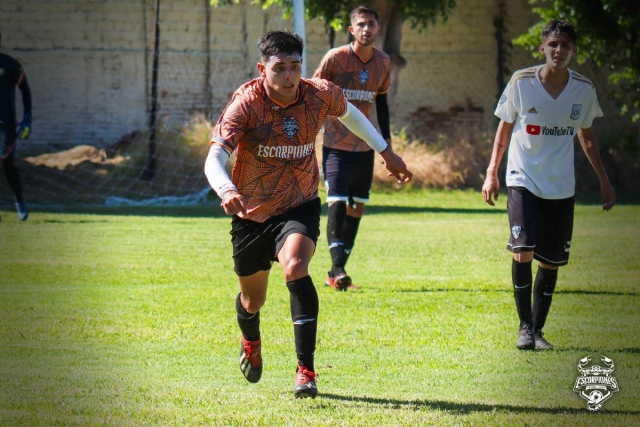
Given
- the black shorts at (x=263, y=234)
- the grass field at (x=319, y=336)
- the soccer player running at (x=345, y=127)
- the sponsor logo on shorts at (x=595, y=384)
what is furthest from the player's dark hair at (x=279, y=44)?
the soccer player running at (x=345, y=127)

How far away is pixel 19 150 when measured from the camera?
1817 centimetres

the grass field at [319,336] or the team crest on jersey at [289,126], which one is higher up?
the team crest on jersey at [289,126]

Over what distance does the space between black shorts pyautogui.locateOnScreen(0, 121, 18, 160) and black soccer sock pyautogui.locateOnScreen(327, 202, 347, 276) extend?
5.78 metres

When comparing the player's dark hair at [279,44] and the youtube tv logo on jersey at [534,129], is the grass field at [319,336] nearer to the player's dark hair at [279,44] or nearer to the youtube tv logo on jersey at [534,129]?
the youtube tv logo on jersey at [534,129]

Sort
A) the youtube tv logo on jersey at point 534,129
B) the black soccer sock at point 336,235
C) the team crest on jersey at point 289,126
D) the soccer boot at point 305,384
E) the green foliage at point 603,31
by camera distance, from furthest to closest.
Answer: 1. the green foliage at point 603,31
2. the black soccer sock at point 336,235
3. the youtube tv logo on jersey at point 534,129
4. the team crest on jersey at point 289,126
5. the soccer boot at point 305,384

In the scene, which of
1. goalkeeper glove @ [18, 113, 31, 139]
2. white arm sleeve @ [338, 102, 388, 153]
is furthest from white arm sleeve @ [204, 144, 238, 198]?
goalkeeper glove @ [18, 113, 31, 139]

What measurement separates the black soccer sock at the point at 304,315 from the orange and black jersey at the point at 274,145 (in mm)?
487

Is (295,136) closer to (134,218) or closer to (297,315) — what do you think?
(297,315)

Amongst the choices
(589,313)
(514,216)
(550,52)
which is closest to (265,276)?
(514,216)

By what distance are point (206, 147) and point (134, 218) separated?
393 centimetres

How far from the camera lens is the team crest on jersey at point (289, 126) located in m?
5.47

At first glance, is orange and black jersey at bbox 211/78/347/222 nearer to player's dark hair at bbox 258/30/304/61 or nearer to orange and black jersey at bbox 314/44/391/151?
player's dark hair at bbox 258/30/304/61

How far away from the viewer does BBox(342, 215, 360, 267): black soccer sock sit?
929cm

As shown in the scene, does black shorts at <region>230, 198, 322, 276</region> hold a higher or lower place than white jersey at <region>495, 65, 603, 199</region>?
lower
